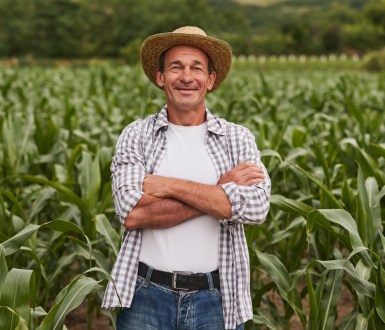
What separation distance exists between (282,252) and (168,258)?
5.03 feet

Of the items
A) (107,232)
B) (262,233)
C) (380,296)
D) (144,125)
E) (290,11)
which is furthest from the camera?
(290,11)

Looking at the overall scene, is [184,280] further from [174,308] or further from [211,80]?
[211,80]

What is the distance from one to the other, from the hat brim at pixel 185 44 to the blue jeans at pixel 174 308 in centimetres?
75

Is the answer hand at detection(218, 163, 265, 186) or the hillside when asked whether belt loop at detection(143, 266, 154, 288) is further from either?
the hillside

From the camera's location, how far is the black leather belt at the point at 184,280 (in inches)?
85.0

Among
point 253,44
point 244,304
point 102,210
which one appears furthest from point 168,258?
point 253,44

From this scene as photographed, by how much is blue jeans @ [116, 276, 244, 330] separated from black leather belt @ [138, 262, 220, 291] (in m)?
0.02

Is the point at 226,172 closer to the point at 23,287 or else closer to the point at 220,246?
the point at 220,246

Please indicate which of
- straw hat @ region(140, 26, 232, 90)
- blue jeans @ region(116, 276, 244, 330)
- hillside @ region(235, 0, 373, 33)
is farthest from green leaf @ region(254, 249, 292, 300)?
hillside @ region(235, 0, 373, 33)

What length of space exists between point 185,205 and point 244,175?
Answer: 0.70 ft

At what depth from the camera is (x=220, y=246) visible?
2223 mm

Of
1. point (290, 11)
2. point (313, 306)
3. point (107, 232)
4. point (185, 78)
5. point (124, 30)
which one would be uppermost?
point (290, 11)

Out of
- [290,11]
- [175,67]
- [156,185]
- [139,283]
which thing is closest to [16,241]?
[139,283]

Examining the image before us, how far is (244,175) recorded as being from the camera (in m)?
2.18
